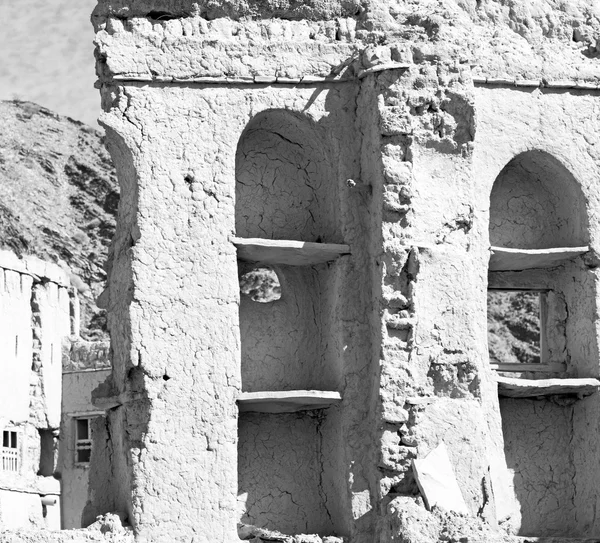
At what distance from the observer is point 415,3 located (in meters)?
14.7

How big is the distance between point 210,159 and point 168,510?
305cm

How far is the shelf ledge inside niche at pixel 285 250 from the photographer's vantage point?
13789 millimetres

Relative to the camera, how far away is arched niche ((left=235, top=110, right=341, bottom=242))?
14406 mm

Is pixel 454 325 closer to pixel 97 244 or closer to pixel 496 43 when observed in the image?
pixel 496 43

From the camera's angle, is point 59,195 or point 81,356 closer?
point 81,356

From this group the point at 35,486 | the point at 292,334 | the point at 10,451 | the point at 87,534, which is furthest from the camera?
the point at 35,486

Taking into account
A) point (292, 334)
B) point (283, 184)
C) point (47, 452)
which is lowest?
point (47, 452)

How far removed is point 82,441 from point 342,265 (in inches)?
553

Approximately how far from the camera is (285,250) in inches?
550

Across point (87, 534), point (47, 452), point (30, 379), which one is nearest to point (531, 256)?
point (87, 534)

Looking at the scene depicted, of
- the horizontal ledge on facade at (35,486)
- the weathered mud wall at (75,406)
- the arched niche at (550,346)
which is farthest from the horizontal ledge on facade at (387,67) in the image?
the weathered mud wall at (75,406)

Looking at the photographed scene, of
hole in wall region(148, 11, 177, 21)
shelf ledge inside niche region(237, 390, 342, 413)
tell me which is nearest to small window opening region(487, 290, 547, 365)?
shelf ledge inside niche region(237, 390, 342, 413)

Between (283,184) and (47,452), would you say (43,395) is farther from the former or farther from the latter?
(283,184)

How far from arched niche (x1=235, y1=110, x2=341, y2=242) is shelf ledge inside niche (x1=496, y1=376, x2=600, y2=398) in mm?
2143
